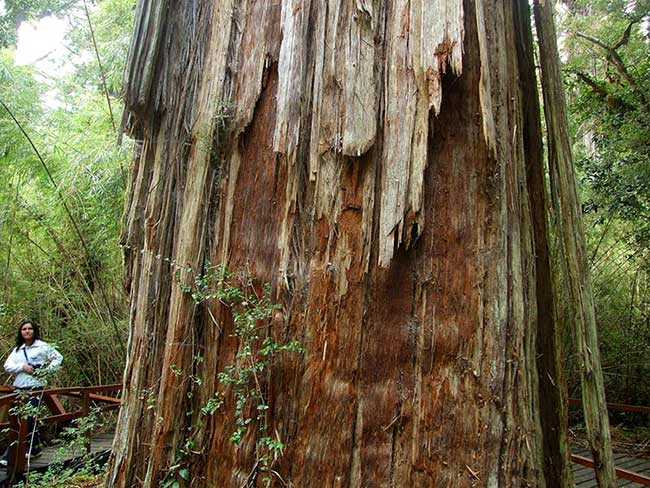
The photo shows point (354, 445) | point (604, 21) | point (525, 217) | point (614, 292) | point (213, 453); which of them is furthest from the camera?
point (614, 292)

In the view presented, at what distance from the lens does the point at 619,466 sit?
18.0 ft

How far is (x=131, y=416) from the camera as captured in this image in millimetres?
2361

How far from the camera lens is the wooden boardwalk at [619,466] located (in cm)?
474

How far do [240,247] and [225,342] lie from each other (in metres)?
0.40

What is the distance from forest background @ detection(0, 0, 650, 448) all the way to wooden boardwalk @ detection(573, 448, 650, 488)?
111 centimetres

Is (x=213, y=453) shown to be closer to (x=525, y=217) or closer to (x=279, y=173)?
(x=279, y=173)

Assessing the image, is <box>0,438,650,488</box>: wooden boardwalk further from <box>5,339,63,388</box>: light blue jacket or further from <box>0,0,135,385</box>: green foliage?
<box>0,0,135,385</box>: green foliage

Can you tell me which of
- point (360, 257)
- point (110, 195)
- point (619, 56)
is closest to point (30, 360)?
point (110, 195)

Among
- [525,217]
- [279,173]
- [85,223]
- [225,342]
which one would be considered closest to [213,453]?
[225,342]

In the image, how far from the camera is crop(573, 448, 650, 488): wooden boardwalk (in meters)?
4.74

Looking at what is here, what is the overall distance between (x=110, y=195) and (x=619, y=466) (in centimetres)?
608

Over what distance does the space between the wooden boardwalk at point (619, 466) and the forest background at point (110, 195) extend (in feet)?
3.65

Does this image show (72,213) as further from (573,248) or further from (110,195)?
(573,248)

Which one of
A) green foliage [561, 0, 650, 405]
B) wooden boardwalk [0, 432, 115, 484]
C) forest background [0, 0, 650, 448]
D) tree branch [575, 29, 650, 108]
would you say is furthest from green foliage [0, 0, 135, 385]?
tree branch [575, 29, 650, 108]
